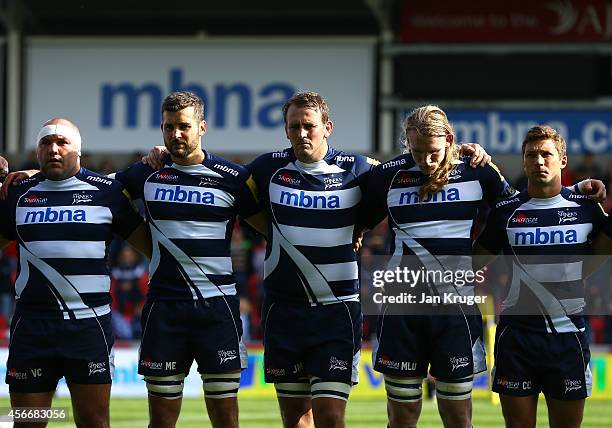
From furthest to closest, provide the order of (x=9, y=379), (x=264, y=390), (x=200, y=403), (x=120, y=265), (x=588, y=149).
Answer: (x=588, y=149), (x=120, y=265), (x=264, y=390), (x=200, y=403), (x=9, y=379)

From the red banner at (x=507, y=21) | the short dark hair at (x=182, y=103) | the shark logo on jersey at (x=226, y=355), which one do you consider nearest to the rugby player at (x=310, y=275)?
the shark logo on jersey at (x=226, y=355)

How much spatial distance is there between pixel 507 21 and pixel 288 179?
1180cm

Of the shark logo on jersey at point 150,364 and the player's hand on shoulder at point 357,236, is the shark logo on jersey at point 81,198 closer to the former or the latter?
the shark logo on jersey at point 150,364

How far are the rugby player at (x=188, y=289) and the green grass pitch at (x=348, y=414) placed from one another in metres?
4.45

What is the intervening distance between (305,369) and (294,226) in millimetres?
902

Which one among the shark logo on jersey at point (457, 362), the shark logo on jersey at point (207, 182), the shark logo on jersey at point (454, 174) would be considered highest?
the shark logo on jersey at point (454, 174)

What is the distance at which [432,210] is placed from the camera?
26.1ft

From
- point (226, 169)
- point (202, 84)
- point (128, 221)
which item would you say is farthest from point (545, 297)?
point (202, 84)

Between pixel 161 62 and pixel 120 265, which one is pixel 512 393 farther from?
pixel 161 62

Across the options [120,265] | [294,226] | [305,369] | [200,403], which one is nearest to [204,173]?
[294,226]

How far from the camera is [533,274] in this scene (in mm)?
8062

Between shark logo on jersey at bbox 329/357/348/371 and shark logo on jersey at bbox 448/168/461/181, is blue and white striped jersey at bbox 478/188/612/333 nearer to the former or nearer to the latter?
shark logo on jersey at bbox 448/168/461/181

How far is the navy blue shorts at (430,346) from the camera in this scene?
790 centimetres

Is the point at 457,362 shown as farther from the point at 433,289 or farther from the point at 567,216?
the point at 567,216
